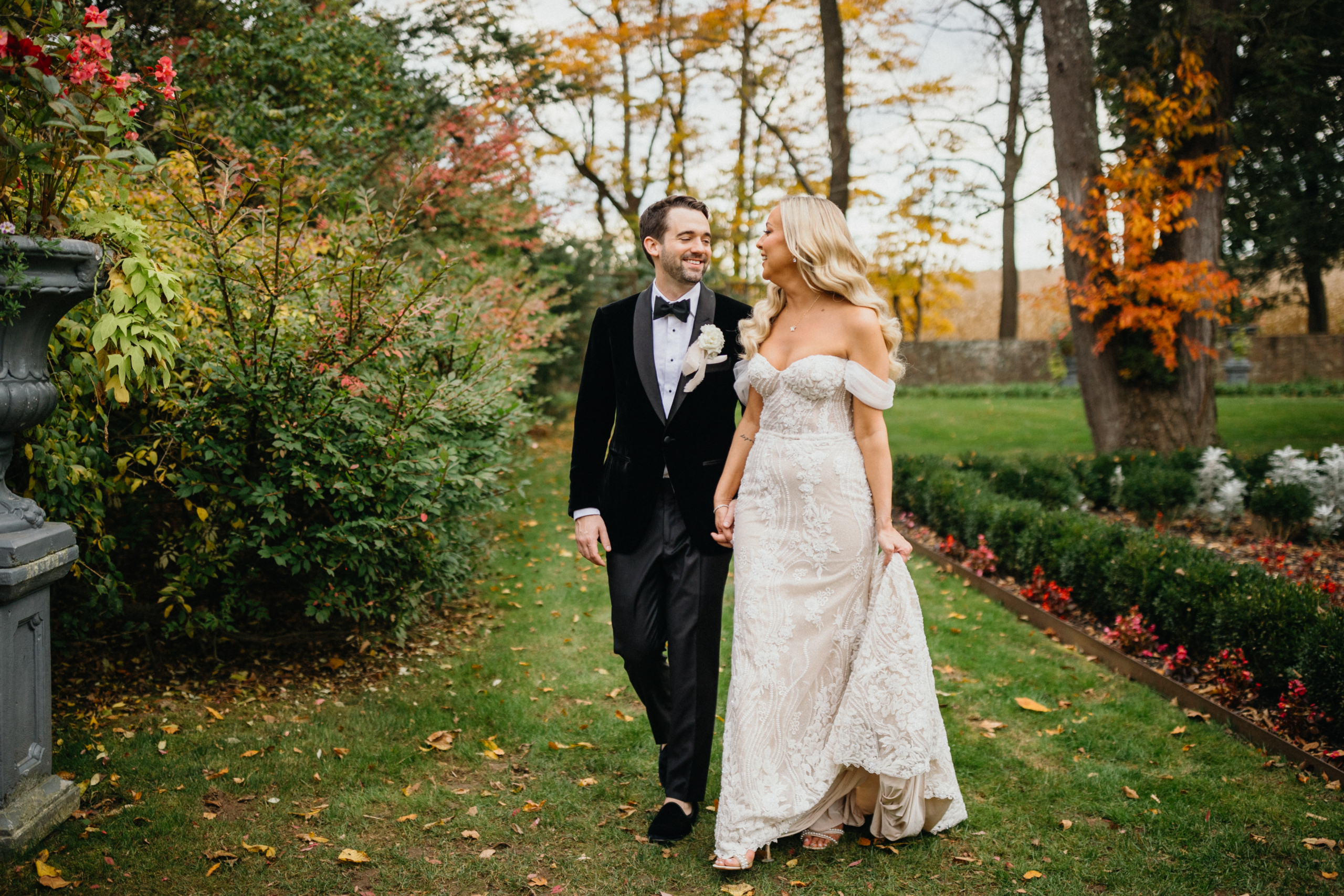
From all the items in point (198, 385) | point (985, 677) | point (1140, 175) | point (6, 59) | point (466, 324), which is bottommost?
point (985, 677)

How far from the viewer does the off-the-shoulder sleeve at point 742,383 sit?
324 cm

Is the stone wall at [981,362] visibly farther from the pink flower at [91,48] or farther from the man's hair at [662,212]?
the pink flower at [91,48]

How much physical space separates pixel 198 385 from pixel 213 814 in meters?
1.81

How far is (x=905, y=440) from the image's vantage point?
14.3 m

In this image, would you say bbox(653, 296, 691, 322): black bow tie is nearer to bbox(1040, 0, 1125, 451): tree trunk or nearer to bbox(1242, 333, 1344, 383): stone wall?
bbox(1040, 0, 1125, 451): tree trunk

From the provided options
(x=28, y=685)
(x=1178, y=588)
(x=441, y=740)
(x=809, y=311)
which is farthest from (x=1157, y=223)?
(x=28, y=685)

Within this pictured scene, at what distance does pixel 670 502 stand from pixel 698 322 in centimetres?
67

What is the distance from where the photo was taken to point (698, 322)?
335 cm

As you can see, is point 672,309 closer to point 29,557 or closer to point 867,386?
point 867,386

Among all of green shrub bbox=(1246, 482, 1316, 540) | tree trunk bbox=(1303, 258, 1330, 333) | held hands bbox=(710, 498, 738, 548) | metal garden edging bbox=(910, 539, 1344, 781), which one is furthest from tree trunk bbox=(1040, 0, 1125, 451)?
tree trunk bbox=(1303, 258, 1330, 333)

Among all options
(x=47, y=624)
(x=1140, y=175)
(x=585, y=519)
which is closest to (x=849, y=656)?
(x=585, y=519)

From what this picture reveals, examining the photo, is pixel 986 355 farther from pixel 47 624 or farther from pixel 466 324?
pixel 47 624

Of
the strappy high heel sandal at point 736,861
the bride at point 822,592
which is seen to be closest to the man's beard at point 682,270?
the bride at point 822,592

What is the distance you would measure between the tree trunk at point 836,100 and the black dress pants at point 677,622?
352 inches
